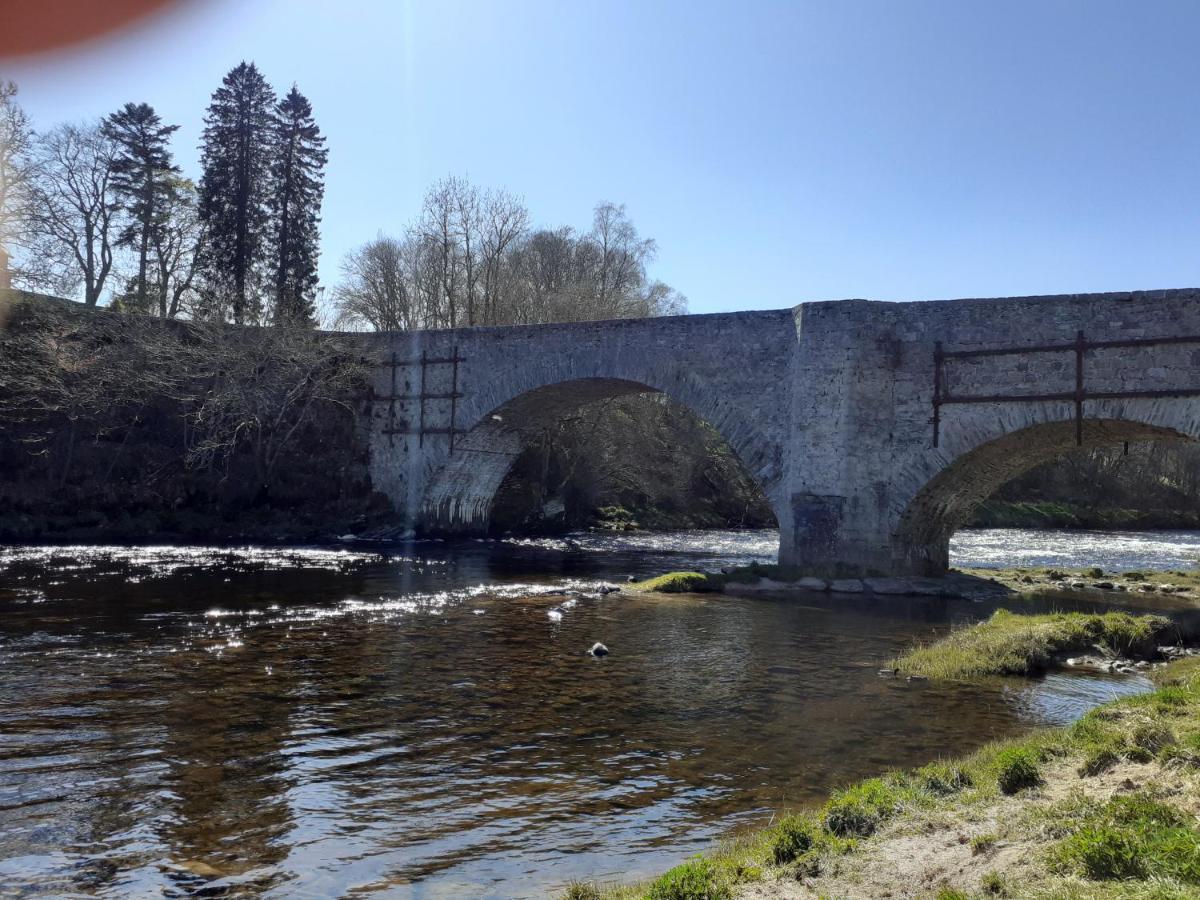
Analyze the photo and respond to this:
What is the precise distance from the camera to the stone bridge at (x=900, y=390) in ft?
54.0

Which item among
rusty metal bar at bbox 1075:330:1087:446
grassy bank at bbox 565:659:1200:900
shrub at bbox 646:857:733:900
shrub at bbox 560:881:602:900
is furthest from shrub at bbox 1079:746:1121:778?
rusty metal bar at bbox 1075:330:1087:446

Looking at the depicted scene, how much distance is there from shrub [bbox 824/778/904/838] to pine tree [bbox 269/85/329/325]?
1423 inches

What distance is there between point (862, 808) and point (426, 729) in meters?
3.92

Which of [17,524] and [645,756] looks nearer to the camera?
[645,756]

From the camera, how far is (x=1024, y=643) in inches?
448

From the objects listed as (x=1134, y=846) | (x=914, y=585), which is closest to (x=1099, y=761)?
(x=1134, y=846)

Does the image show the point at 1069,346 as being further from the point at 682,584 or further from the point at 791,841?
the point at 791,841

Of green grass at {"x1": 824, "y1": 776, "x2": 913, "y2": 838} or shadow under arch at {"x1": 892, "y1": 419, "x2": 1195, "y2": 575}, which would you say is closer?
green grass at {"x1": 824, "y1": 776, "x2": 913, "y2": 838}

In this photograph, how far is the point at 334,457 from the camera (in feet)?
102

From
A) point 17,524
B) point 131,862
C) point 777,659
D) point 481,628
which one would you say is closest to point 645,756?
point 131,862

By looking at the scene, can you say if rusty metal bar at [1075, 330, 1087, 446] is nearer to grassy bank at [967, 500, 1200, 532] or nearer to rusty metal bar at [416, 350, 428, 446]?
rusty metal bar at [416, 350, 428, 446]

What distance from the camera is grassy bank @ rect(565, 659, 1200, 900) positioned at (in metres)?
4.13

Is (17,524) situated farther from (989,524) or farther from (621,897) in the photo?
(989,524)

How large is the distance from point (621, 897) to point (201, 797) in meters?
3.15
